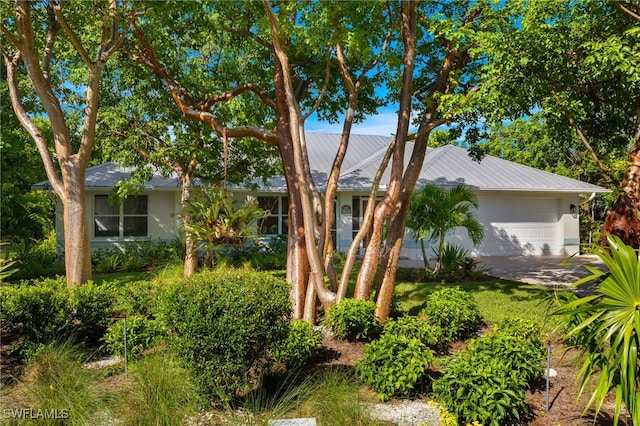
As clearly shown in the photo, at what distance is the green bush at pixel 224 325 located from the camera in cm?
416

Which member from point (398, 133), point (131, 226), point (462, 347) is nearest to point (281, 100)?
point (398, 133)

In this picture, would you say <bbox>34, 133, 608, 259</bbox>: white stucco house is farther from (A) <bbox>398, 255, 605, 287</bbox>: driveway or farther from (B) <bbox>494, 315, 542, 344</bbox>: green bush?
(B) <bbox>494, 315, 542, 344</bbox>: green bush

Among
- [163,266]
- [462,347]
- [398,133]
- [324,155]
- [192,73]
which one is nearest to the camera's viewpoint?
[462,347]

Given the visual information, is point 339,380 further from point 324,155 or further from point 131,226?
point 324,155

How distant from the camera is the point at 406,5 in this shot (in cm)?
753

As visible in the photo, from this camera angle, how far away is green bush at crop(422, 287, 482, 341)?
6.55 metres

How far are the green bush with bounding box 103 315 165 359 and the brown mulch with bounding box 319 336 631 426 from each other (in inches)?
85.5

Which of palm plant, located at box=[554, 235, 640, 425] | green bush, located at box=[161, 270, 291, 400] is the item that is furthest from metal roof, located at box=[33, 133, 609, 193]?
palm plant, located at box=[554, 235, 640, 425]

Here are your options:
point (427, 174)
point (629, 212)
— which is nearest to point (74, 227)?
point (629, 212)

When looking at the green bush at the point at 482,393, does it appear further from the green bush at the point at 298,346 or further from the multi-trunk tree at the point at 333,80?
the multi-trunk tree at the point at 333,80

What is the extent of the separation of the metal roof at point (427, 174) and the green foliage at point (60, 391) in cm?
1232

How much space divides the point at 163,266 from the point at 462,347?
34.1ft

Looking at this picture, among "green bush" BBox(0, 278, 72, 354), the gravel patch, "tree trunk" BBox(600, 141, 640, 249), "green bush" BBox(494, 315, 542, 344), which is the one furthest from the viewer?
"tree trunk" BBox(600, 141, 640, 249)

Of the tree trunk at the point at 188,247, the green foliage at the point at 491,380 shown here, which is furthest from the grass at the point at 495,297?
the tree trunk at the point at 188,247
